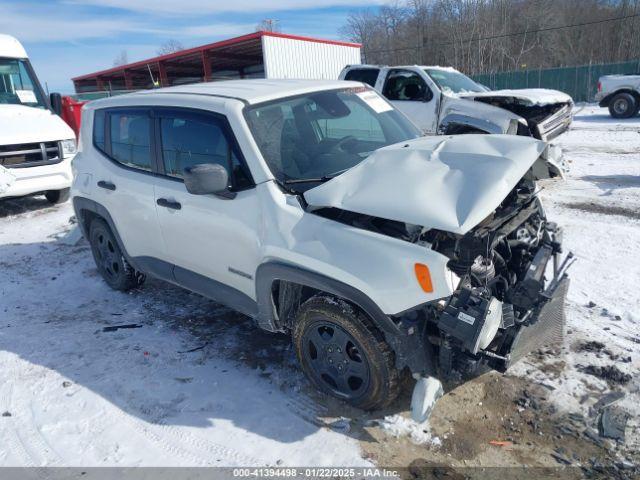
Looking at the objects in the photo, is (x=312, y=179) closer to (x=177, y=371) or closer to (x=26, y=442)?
(x=177, y=371)

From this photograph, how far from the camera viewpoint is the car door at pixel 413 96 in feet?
32.6

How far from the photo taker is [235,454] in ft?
9.71

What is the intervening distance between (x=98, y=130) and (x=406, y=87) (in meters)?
7.15

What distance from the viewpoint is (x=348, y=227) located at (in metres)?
2.92

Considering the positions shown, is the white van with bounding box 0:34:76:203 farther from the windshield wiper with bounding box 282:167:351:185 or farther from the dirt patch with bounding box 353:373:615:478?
the dirt patch with bounding box 353:373:615:478

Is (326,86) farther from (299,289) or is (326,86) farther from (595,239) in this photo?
(595,239)

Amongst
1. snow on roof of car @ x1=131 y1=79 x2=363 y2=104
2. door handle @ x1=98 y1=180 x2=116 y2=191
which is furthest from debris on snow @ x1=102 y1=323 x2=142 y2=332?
snow on roof of car @ x1=131 y1=79 x2=363 y2=104

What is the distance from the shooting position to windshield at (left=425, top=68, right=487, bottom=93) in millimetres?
10126

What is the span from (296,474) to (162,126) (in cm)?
284

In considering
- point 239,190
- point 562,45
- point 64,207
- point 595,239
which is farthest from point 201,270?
point 562,45

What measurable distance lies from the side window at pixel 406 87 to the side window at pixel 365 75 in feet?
0.99

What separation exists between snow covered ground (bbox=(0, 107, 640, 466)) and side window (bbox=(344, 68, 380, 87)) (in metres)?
5.95

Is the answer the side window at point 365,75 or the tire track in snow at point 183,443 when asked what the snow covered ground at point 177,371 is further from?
the side window at point 365,75

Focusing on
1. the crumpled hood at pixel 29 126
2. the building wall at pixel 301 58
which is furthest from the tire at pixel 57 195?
the building wall at pixel 301 58
